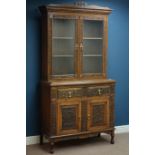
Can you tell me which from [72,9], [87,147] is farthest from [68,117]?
[72,9]

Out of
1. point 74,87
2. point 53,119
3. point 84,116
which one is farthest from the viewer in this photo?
point 84,116

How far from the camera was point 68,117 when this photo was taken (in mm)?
3840

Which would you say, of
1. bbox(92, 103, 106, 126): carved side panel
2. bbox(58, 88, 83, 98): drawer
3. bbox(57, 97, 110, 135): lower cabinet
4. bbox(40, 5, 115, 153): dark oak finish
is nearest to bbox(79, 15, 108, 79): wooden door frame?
bbox(40, 5, 115, 153): dark oak finish

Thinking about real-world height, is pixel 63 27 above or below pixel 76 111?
above

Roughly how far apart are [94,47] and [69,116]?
3.83 feet

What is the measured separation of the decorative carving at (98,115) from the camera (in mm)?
4039

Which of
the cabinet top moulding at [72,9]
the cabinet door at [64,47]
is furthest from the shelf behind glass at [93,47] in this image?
the cabinet top moulding at [72,9]

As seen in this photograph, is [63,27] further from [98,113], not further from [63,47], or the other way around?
[98,113]

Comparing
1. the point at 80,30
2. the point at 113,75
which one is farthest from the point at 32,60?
the point at 113,75

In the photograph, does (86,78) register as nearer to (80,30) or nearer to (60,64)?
(60,64)
